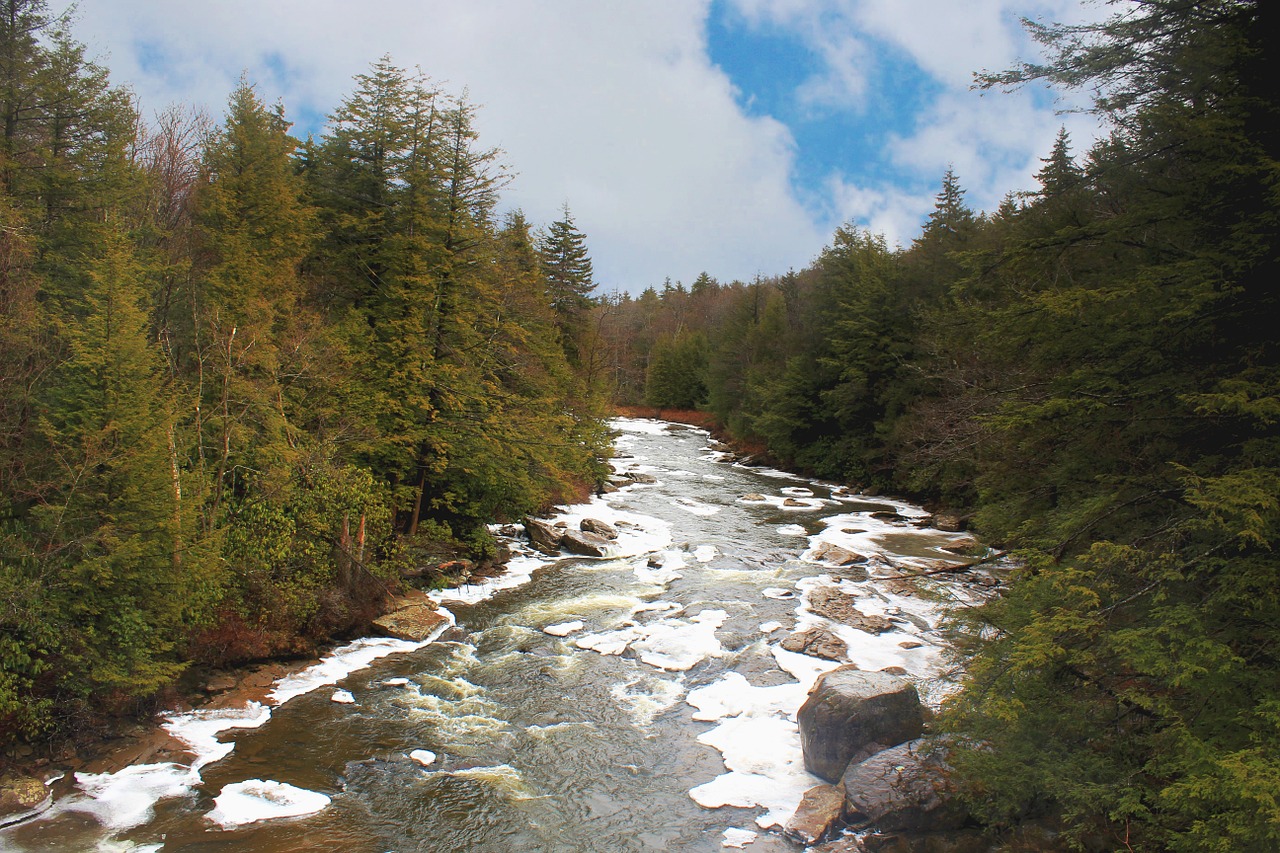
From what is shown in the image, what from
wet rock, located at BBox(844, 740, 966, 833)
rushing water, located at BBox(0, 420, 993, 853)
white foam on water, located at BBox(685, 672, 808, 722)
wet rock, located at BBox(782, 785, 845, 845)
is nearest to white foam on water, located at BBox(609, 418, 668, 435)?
rushing water, located at BBox(0, 420, 993, 853)

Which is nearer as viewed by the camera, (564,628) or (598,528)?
(564,628)

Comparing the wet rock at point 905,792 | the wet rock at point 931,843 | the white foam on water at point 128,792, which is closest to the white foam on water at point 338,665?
the white foam on water at point 128,792

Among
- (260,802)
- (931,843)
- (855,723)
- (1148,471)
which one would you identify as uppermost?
(1148,471)

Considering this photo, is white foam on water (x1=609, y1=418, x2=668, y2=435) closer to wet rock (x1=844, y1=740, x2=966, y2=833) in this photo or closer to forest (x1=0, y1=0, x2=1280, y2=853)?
forest (x1=0, y1=0, x2=1280, y2=853)

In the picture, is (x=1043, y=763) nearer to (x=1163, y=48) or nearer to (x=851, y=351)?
(x=1163, y=48)

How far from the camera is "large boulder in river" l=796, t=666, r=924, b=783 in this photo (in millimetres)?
8961

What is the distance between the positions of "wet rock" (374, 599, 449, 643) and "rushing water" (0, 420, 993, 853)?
40 centimetres

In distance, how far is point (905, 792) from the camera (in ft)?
25.0

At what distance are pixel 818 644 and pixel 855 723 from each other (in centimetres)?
445

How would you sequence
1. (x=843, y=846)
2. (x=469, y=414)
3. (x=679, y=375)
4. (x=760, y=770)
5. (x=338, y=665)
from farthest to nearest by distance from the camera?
(x=679, y=375) < (x=469, y=414) < (x=338, y=665) < (x=760, y=770) < (x=843, y=846)

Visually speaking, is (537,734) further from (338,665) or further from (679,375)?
(679,375)

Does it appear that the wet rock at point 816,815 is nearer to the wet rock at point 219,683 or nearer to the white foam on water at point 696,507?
the wet rock at point 219,683

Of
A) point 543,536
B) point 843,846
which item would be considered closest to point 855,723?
point 843,846

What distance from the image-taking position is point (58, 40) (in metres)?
14.1
